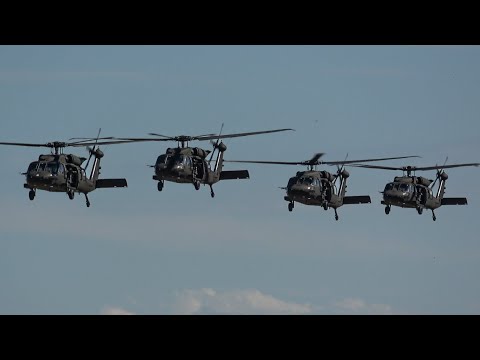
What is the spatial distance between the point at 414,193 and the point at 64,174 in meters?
30.8

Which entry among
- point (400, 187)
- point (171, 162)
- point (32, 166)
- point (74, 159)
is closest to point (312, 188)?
point (400, 187)

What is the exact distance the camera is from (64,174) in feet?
324

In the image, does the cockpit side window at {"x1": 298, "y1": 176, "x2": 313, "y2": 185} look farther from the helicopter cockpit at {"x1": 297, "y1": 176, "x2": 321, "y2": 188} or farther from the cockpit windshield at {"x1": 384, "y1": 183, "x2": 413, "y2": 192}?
the cockpit windshield at {"x1": 384, "y1": 183, "x2": 413, "y2": 192}

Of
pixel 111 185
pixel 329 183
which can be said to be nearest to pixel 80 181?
pixel 111 185

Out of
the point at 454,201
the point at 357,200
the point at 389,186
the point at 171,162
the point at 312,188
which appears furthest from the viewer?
the point at 454,201

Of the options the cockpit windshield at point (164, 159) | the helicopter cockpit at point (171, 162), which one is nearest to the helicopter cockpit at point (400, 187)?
the helicopter cockpit at point (171, 162)

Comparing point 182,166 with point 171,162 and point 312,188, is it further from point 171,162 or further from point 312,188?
point 312,188

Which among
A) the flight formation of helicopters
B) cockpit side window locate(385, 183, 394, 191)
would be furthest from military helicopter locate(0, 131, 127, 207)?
cockpit side window locate(385, 183, 394, 191)

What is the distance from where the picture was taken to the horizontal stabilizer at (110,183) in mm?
101500

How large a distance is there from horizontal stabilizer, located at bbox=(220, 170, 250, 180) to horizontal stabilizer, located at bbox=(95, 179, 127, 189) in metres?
8.13

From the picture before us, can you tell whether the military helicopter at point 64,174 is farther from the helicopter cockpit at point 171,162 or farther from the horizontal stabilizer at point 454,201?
the horizontal stabilizer at point 454,201

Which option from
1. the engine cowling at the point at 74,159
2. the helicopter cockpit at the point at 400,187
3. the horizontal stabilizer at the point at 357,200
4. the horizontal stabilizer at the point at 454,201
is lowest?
the horizontal stabilizer at the point at 357,200
